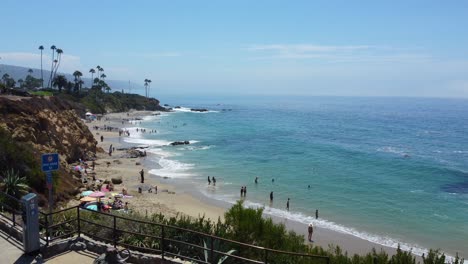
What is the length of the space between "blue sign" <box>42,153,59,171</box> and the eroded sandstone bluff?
13546 millimetres

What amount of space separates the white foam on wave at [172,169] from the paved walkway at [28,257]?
3302cm

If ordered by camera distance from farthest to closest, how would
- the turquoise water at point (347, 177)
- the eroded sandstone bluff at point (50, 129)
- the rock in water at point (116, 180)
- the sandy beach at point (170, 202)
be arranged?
the rock in water at point (116, 180)
the turquoise water at point (347, 177)
the eroded sandstone bluff at point (50, 129)
the sandy beach at point (170, 202)

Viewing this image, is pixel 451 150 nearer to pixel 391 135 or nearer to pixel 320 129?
pixel 391 135

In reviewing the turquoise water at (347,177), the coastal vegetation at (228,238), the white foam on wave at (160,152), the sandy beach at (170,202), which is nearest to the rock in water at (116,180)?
the sandy beach at (170,202)

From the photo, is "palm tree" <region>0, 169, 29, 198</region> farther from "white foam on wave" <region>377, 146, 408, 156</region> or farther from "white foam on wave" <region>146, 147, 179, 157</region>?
"white foam on wave" <region>377, 146, 408, 156</region>

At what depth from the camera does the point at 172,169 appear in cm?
4669

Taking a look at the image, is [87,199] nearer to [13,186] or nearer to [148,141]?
[13,186]

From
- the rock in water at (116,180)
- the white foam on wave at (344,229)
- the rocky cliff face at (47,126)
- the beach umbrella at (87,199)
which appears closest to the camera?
Result: the beach umbrella at (87,199)

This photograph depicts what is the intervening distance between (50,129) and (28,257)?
30.0 meters

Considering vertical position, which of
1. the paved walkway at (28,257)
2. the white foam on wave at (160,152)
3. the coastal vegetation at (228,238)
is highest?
the paved walkway at (28,257)

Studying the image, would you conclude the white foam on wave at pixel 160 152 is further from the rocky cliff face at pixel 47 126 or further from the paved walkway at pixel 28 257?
the paved walkway at pixel 28 257

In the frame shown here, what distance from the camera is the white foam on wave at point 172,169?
43344 millimetres

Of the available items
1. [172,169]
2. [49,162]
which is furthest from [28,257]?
[172,169]

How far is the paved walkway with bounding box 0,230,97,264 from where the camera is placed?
29.3 ft
